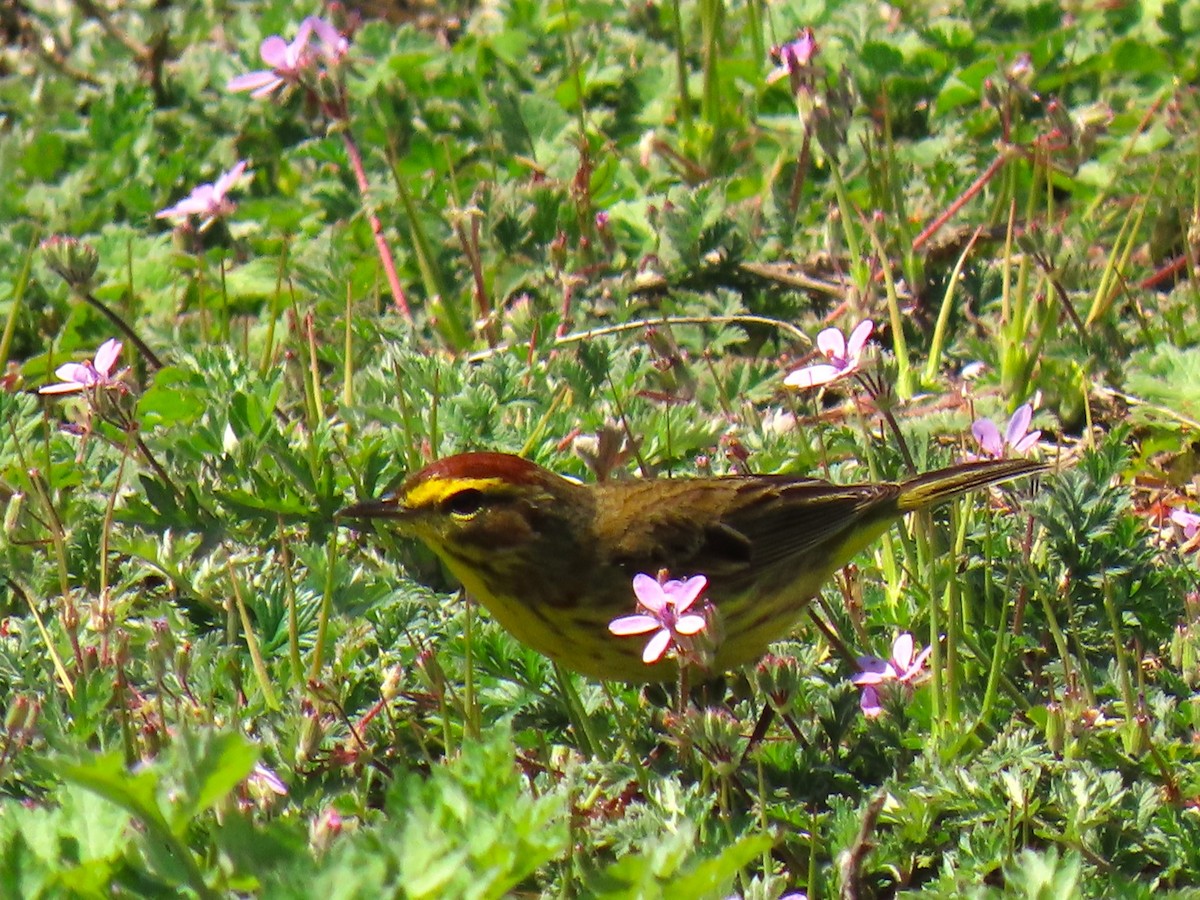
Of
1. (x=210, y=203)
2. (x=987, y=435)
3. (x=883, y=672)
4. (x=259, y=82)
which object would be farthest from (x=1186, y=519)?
(x=210, y=203)

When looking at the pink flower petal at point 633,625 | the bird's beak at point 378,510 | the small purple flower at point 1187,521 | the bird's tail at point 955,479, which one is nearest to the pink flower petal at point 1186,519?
the small purple flower at point 1187,521

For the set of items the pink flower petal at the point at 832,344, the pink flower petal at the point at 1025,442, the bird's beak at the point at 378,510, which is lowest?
the pink flower petal at the point at 1025,442

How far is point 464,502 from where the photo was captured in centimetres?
411

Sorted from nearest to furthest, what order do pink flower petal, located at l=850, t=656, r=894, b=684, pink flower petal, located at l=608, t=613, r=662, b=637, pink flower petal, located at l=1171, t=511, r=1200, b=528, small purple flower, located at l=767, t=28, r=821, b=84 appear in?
pink flower petal, located at l=608, t=613, r=662, b=637
pink flower petal, located at l=850, t=656, r=894, b=684
pink flower petal, located at l=1171, t=511, r=1200, b=528
small purple flower, located at l=767, t=28, r=821, b=84

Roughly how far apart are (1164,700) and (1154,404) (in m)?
1.53

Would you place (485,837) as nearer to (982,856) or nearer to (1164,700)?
(982,856)

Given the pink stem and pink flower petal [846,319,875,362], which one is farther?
the pink stem

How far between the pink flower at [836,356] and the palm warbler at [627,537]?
466mm

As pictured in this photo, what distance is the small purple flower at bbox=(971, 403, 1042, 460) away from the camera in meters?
3.95

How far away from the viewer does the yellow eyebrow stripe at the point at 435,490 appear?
4.07 m

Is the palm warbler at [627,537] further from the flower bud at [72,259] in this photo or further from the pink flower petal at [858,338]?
the flower bud at [72,259]

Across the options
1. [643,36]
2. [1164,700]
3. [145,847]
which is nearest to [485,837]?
[145,847]

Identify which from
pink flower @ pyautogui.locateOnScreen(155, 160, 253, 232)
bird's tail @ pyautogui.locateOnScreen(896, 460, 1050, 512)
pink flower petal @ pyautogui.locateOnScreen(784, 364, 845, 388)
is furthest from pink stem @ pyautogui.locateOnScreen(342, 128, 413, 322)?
bird's tail @ pyautogui.locateOnScreen(896, 460, 1050, 512)

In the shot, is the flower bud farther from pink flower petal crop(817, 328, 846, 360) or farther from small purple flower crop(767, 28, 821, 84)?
small purple flower crop(767, 28, 821, 84)
